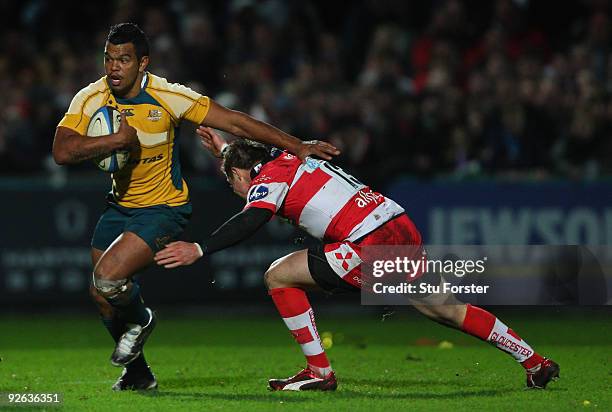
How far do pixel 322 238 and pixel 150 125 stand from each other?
4.67 ft

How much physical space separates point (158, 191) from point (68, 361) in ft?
8.68

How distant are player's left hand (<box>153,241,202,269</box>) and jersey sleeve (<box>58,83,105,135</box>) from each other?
3.57 ft

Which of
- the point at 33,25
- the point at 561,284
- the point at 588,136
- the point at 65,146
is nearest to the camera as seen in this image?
the point at 65,146

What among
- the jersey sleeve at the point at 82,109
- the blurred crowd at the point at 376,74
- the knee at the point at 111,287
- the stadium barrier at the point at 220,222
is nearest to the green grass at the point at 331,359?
the stadium barrier at the point at 220,222

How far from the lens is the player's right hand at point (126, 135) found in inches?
321

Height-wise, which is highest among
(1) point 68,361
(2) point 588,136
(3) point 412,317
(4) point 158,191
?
(4) point 158,191

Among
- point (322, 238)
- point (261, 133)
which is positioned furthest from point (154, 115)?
point (322, 238)

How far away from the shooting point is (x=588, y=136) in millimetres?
14648

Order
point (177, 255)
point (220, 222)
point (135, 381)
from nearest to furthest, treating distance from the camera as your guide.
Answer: point (177, 255) → point (135, 381) → point (220, 222)

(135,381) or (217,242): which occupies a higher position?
(217,242)

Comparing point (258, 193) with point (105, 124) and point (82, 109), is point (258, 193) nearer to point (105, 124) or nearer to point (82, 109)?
point (105, 124)

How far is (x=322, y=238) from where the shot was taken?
873cm

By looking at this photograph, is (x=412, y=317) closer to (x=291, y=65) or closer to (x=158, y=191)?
(x=291, y=65)

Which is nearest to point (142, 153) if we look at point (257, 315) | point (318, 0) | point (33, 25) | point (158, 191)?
point (158, 191)
